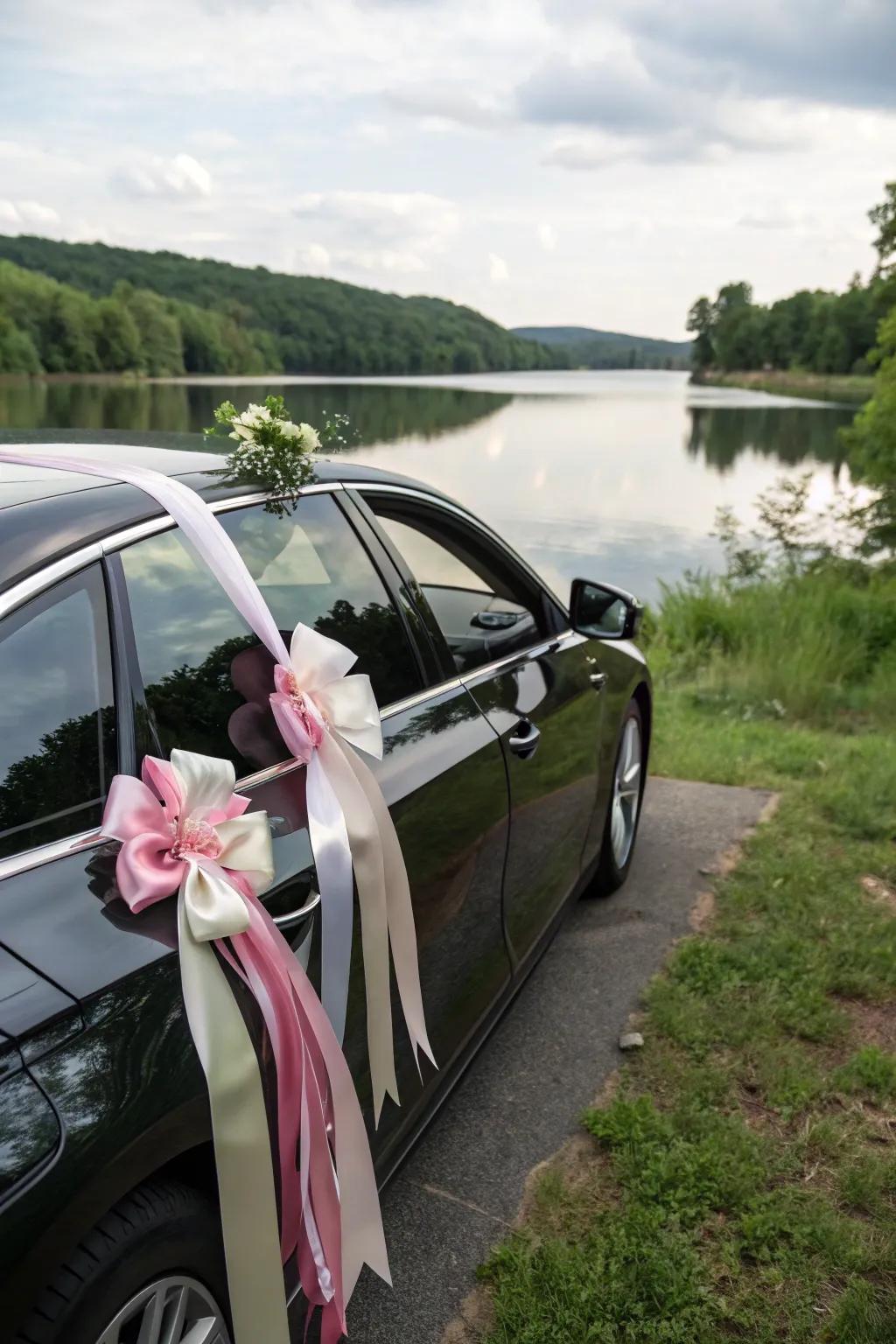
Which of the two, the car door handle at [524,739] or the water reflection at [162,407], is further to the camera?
the water reflection at [162,407]

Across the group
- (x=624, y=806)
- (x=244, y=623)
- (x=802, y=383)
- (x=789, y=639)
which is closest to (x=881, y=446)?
(x=789, y=639)

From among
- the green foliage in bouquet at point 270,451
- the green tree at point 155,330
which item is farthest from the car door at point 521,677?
the green tree at point 155,330

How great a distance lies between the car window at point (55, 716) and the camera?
1489 millimetres

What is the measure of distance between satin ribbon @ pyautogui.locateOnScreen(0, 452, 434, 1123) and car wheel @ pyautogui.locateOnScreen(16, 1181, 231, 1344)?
1.37 ft

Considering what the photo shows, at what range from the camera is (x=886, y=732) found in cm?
806

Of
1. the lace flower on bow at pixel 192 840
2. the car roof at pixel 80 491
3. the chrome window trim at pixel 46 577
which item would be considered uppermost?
the car roof at pixel 80 491

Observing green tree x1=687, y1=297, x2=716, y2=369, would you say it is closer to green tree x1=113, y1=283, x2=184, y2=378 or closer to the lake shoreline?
the lake shoreline

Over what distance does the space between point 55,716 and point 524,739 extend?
1.53 m

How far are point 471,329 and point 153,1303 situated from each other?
73998 millimetres

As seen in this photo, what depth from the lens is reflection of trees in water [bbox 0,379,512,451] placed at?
334 cm

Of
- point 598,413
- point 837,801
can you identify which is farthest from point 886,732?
point 598,413

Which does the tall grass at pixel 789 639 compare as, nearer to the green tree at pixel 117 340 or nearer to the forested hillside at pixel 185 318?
the forested hillside at pixel 185 318

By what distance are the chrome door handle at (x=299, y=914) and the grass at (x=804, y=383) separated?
2249 inches

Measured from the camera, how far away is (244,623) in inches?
80.4
